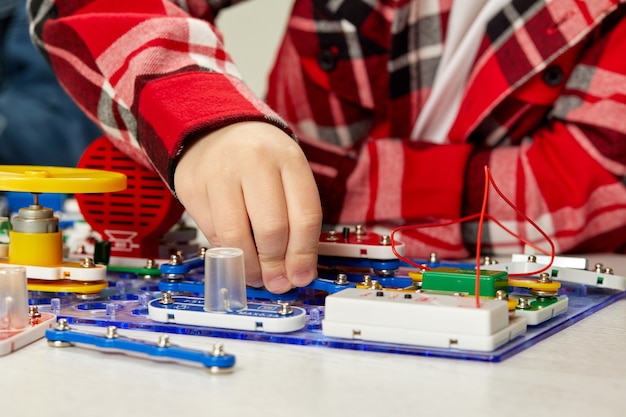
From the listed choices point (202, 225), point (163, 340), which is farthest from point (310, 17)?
point (163, 340)

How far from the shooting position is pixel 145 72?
0.73m

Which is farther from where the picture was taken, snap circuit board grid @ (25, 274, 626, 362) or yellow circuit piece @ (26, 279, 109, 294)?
yellow circuit piece @ (26, 279, 109, 294)

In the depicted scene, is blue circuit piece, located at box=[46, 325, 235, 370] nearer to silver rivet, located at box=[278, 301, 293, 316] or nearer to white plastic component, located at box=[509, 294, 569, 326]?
silver rivet, located at box=[278, 301, 293, 316]

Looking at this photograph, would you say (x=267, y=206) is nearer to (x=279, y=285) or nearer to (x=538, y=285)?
(x=279, y=285)

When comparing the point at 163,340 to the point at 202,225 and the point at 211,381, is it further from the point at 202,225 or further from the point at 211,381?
the point at 202,225

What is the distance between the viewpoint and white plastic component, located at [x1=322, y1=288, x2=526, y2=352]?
1.52ft

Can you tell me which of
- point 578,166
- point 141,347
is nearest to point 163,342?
point 141,347

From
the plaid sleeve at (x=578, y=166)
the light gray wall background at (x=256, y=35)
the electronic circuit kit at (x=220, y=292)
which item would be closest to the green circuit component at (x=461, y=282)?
the electronic circuit kit at (x=220, y=292)

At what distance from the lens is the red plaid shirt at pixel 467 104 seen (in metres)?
0.80

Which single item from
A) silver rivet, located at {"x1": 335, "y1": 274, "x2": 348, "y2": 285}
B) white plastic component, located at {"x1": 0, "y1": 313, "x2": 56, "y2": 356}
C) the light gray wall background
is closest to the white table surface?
white plastic component, located at {"x1": 0, "y1": 313, "x2": 56, "y2": 356}

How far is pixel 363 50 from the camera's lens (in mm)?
1014

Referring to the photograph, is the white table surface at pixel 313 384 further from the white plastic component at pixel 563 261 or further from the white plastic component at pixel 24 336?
the white plastic component at pixel 563 261

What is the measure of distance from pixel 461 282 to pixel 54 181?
26cm

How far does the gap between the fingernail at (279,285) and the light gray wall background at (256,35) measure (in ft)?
4.32
